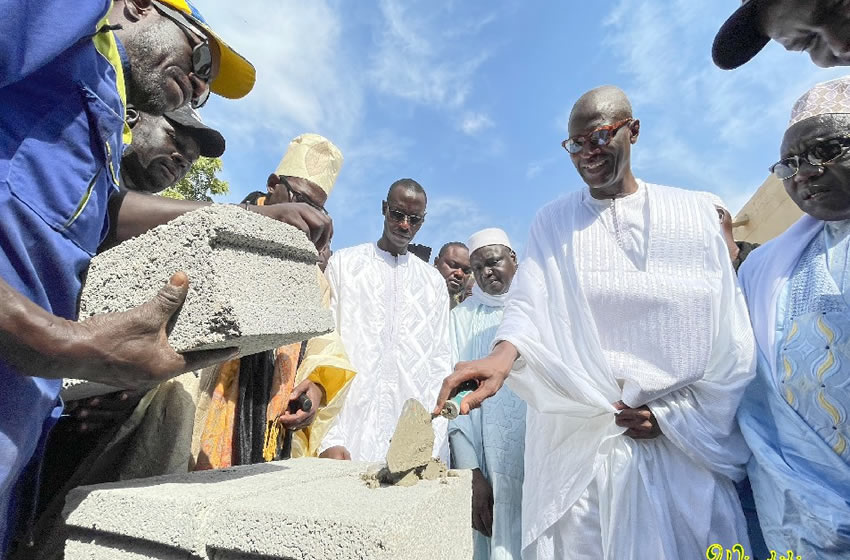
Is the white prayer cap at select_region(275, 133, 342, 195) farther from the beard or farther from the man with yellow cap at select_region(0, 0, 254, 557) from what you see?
the man with yellow cap at select_region(0, 0, 254, 557)

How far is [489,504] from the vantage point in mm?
3273

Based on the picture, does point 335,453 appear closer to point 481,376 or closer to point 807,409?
point 481,376

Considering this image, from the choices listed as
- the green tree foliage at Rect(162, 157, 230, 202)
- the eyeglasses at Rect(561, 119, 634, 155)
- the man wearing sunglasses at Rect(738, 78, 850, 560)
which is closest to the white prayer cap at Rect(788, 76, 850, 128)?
the man wearing sunglasses at Rect(738, 78, 850, 560)

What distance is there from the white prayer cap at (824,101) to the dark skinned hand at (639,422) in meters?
1.40

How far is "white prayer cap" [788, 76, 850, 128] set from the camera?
2209 millimetres

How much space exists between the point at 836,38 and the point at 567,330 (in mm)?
1501

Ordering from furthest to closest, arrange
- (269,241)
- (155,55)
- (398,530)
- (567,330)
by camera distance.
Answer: (567,330) → (155,55) → (269,241) → (398,530)

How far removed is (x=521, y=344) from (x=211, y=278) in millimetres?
1653

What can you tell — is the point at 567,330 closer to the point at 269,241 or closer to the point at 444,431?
the point at 444,431

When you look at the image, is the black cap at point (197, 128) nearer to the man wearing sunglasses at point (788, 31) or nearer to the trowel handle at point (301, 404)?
the trowel handle at point (301, 404)

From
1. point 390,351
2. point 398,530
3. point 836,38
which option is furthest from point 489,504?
point 836,38

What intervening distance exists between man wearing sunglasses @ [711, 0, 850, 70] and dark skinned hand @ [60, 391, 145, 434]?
2377mm

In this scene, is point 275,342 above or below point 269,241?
below

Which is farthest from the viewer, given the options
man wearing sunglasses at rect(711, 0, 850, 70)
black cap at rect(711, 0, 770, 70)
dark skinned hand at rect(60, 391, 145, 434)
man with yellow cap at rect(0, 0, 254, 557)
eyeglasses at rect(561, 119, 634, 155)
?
eyeglasses at rect(561, 119, 634, 155)
